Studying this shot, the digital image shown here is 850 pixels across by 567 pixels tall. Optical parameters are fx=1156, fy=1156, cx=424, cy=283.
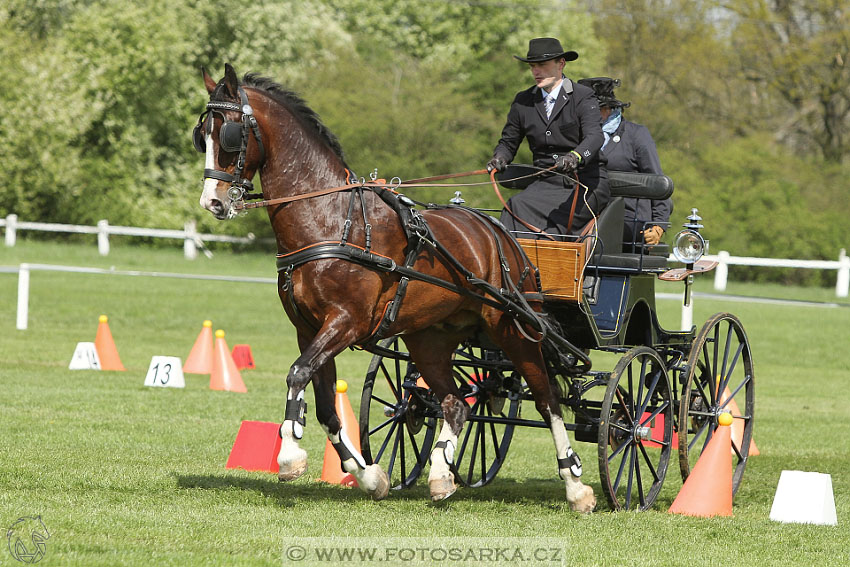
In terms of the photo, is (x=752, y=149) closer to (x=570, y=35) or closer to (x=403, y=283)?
(x=570, y=35)

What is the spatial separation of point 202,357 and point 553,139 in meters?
7.22

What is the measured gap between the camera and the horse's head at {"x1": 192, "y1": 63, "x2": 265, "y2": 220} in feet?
19.3

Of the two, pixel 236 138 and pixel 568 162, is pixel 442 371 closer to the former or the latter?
pixel 568 162

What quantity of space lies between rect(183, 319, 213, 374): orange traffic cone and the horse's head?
736 cm

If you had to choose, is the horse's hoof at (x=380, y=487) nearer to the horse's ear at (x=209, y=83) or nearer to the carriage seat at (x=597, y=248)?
the carriage seat at (x=597, y=248)

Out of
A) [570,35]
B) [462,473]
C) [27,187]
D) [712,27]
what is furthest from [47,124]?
→ [462,473]

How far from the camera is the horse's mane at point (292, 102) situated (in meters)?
6.30

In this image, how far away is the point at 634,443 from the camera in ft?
23.0

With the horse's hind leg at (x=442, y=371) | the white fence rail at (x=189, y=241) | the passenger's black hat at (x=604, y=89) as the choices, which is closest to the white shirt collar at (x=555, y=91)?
the passenger's black hat at (x=604, y=89)

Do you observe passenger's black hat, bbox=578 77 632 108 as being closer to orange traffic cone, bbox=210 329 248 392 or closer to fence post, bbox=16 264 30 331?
orange traffic cone, bbox=210 329 248 392

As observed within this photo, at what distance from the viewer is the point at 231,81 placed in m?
5.95

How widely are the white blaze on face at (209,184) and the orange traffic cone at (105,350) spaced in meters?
7.31

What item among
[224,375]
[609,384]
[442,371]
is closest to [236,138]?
[442,371]

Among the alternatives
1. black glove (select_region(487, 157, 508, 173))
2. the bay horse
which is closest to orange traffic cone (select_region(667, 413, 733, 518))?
the bay horse
